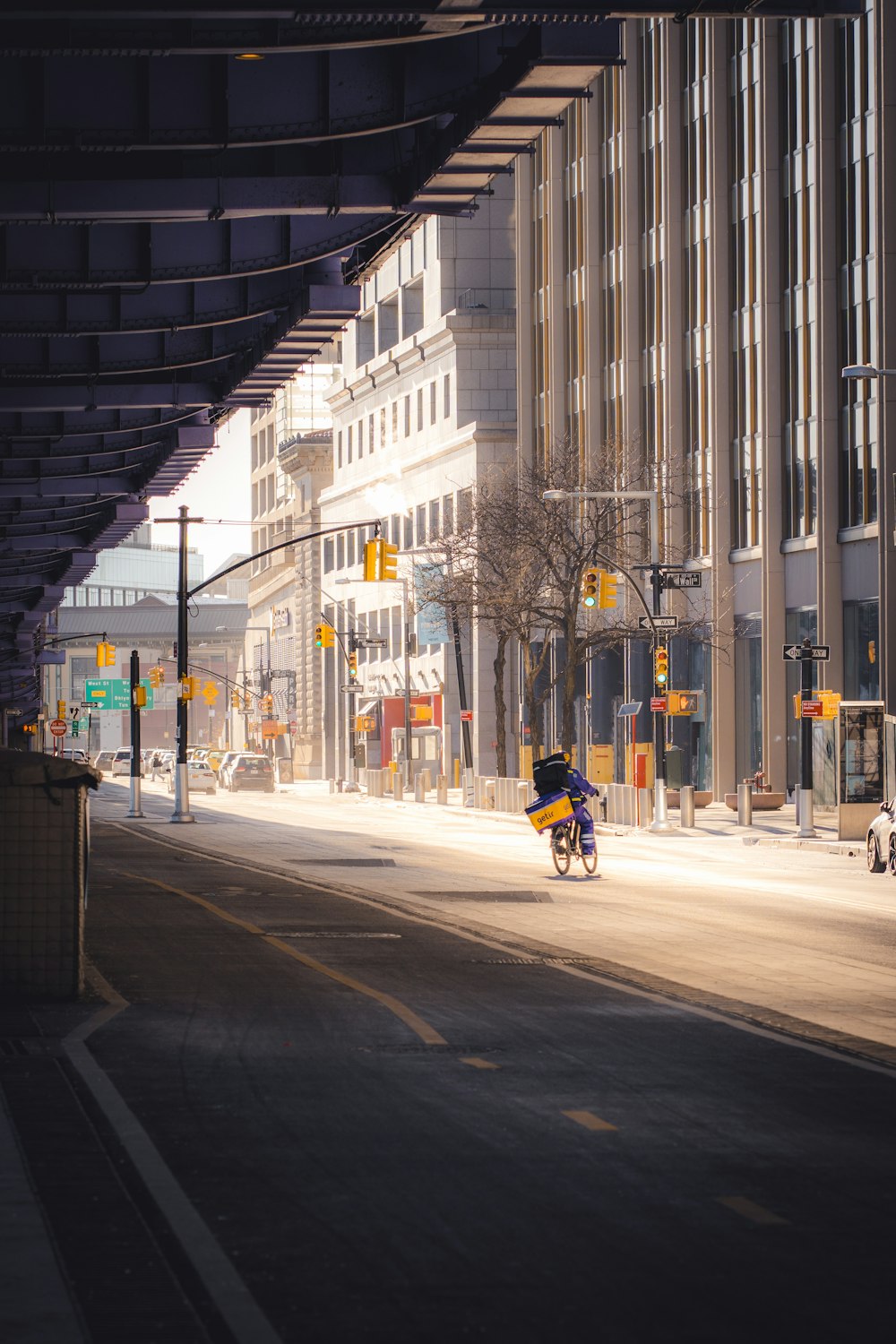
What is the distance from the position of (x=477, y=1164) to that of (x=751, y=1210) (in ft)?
4.48

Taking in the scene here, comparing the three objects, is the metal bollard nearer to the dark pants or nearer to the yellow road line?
the dark pants

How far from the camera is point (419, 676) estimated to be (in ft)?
329

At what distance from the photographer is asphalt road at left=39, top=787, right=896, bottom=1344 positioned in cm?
630

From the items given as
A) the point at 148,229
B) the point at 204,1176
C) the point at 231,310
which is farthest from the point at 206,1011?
the point at 231,310

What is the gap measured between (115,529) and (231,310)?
856 inches

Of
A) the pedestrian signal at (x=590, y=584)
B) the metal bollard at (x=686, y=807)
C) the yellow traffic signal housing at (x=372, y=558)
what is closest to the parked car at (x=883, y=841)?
the pedestrian signal at (x=590, y=584)

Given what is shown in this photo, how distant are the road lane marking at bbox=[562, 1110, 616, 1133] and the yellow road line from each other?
2.41 m

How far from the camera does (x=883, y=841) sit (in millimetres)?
30844

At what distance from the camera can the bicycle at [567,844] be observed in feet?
94.7

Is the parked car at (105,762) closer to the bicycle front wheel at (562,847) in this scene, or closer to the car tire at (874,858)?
the car tire at (874,858)

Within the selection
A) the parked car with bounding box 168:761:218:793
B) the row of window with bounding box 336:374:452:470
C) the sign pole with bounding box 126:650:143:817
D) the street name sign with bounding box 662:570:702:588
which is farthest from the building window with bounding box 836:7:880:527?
the row of window with bounding box 336:374:452:470

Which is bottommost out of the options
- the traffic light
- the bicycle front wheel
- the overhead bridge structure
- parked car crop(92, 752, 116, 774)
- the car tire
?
the car tire

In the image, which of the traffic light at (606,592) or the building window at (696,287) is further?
the building window at (696,287)

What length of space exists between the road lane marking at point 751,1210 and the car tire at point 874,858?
24.0 metres
